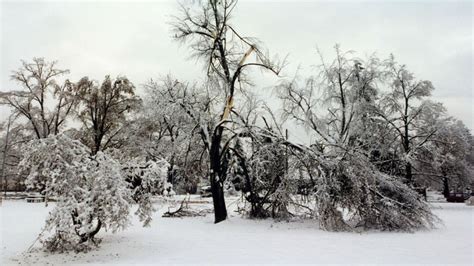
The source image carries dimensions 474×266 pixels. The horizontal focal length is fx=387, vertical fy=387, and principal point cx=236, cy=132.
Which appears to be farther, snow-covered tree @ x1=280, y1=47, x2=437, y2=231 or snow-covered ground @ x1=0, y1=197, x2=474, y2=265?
snow-covered tree @ x1=280, y1=47, x2=437, y2=231

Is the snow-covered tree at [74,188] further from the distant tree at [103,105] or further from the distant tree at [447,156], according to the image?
the distant tree at [103,105]

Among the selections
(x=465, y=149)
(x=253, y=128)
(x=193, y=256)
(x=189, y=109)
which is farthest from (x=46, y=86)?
(x=465, y=149)

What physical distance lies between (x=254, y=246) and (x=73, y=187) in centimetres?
438

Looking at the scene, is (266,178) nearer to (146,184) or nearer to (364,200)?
(364,200)

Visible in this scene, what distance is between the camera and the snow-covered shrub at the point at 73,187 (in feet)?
25.8

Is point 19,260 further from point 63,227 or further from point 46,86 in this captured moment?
point 46,86

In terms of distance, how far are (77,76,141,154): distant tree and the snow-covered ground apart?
17071 millimetres

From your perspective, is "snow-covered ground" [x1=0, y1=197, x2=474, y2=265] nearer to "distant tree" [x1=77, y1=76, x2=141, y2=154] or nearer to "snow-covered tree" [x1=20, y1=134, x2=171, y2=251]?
"snow-covered tree" [x1=20, y1=134, x2=171, y2=251]

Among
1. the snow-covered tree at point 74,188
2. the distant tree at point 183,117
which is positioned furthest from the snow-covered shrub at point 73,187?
the distant tree at point 183,117

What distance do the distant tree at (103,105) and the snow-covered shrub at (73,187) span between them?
21526 mm

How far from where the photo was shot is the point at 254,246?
371 inches

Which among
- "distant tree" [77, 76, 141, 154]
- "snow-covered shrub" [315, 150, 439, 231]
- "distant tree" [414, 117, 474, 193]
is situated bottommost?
"snow-covered shrub" [315, 150, 439, 231]

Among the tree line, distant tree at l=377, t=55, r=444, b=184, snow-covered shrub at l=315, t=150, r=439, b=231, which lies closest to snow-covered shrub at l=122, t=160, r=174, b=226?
the tree line

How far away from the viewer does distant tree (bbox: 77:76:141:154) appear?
2943 cm
